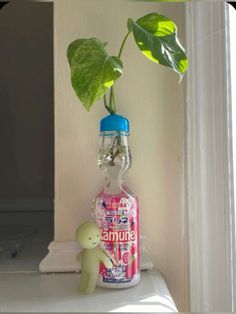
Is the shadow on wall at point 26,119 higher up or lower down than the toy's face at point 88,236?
higher up

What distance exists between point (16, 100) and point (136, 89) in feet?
3.31

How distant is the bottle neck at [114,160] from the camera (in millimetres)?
663

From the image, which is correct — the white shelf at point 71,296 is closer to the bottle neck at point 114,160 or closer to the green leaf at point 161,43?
the bottle neck at point 114,160

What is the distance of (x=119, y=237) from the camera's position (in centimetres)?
61

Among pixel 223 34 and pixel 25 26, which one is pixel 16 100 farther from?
pixel 223 34

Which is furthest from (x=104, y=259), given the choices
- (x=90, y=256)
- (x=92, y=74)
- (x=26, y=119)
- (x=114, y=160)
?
(x=26, y=119)

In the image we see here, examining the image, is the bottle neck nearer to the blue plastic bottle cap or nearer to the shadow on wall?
the blue plastic bottle cap

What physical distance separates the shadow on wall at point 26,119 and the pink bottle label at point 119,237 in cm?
103

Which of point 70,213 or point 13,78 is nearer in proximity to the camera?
point 70,213

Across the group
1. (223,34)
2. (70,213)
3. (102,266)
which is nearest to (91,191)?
(70,213)

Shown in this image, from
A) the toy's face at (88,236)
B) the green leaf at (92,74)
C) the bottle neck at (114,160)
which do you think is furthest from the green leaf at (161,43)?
the toy's face at (88,236)

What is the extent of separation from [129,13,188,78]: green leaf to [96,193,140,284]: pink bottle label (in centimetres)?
23

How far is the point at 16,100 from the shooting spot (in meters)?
1.63

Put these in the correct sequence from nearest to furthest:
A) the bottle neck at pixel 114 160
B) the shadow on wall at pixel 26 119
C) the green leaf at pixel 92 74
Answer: the green leaf at pixel 92 74
the bottle neck at pixel 114 160
the shadow on wall at pixel 26 119
